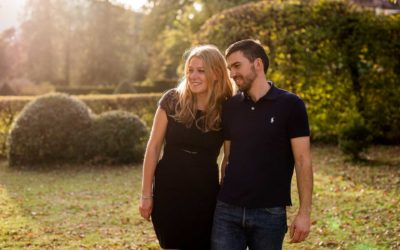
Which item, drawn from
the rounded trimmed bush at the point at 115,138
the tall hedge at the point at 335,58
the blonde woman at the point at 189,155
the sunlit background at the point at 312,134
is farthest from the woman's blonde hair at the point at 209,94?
the tall hedge at the point at 335,58

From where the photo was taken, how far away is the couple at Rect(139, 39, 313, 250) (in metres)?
3.63

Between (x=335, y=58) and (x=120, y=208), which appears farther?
(x=335, y=58)

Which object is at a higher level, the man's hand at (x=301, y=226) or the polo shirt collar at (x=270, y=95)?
the polo shirt collar at (x=270, y=95)

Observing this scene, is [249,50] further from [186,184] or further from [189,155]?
[186,184]

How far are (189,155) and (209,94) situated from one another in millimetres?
419

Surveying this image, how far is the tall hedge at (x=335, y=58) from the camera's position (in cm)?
1569

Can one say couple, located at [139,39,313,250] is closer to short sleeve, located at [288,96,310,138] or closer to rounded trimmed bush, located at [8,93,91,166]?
short sleeve, located at [288,96,310,138]

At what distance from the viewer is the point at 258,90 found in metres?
3.74

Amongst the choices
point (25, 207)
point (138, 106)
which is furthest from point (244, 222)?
point (138, 106)

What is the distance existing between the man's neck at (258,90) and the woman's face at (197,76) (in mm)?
333

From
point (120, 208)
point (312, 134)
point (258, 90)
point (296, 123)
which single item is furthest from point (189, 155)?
point (312, 134)

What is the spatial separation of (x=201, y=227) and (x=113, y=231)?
4242 millimetres

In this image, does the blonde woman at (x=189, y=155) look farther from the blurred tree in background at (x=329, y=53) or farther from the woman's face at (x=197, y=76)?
the blurred tree in background at (x=329, y=53)

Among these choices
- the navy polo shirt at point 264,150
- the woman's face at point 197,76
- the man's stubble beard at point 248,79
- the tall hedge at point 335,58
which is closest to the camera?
the navy polo shirt at point 264,150
